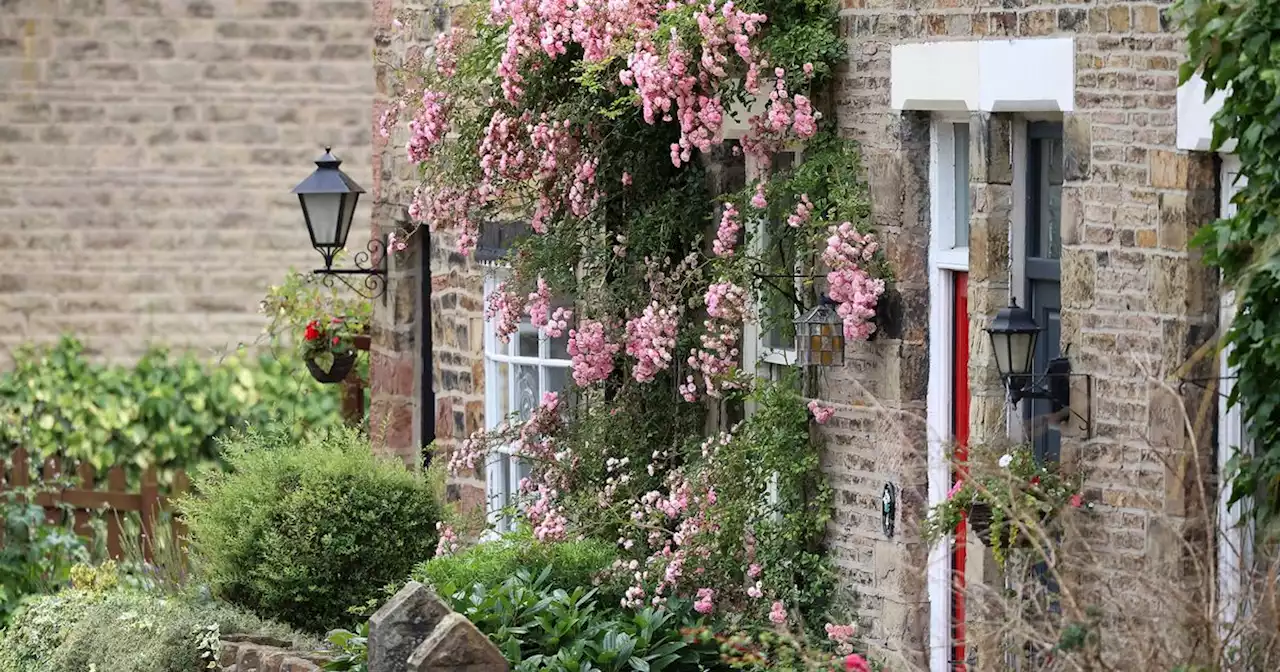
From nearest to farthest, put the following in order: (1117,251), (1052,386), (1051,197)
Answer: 1. (1117,251)
2. (1052,386)
3. (1051,197)

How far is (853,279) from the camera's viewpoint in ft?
29.6

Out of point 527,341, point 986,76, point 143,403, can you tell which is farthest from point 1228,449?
point 143,403

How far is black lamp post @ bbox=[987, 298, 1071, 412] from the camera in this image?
8.05 meters

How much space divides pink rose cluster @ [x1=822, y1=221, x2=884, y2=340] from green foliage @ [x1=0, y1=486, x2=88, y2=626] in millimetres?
7304

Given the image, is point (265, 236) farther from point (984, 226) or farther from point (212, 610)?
point (984, 226)

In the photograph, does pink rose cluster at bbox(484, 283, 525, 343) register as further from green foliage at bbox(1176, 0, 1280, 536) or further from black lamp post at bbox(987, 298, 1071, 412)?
green foliage at bbox(1176, 0, 1280, 536)

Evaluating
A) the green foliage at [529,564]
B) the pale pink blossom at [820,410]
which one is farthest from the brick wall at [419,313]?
the pale pink blossom at [820,410]

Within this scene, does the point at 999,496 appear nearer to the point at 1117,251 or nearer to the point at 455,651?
the point at 1117,251

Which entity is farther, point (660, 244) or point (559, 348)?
point (559, 348)

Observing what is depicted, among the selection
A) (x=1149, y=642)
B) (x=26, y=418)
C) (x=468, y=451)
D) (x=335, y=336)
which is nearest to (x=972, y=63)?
(x=1149, y=642)

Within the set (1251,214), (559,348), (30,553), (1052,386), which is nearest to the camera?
(1251,214)

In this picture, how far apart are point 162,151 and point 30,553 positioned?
4.11 meters

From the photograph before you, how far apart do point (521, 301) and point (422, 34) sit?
8.90 feet

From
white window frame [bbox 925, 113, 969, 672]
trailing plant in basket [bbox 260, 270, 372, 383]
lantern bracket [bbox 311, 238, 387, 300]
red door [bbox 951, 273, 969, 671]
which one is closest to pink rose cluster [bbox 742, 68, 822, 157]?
white window frame [bbox 925, 113, 969, 672]
